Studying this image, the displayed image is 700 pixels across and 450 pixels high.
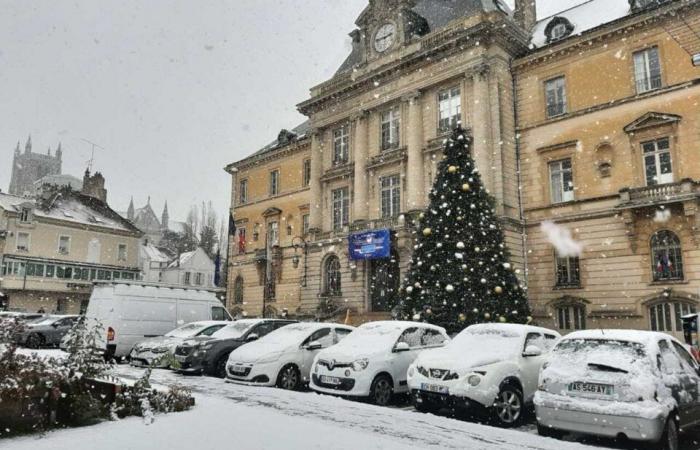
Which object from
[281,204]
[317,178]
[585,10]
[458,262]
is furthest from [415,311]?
[281,204]

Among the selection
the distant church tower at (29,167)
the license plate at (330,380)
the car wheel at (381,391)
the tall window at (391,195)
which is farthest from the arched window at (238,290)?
the distant church tower at (29,167)

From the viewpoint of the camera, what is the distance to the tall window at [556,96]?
1045 inches

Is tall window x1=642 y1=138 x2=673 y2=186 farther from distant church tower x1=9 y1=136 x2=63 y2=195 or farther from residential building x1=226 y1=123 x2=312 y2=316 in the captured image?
distant church tower x1=9 y1=136 x2=63 y2=195

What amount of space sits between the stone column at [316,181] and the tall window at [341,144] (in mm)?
1187

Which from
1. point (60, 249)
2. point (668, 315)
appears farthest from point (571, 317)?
point (60, 249)

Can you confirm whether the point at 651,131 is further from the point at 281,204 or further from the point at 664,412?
the point at 281,204

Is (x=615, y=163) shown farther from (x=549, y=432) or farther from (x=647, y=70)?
(x=549, y=432)

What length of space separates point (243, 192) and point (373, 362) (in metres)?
37.3

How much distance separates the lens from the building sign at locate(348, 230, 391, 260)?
2873cm

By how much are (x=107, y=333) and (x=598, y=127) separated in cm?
2234

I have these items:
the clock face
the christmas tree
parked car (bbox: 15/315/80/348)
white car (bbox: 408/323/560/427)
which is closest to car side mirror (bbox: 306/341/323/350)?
white car (bbox: 408/323/560/427)

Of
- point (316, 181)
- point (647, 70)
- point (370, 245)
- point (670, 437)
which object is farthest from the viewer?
point (316, 181)

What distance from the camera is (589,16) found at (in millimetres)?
27906

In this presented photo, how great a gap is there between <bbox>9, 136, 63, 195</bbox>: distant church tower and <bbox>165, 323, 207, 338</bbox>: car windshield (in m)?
126
